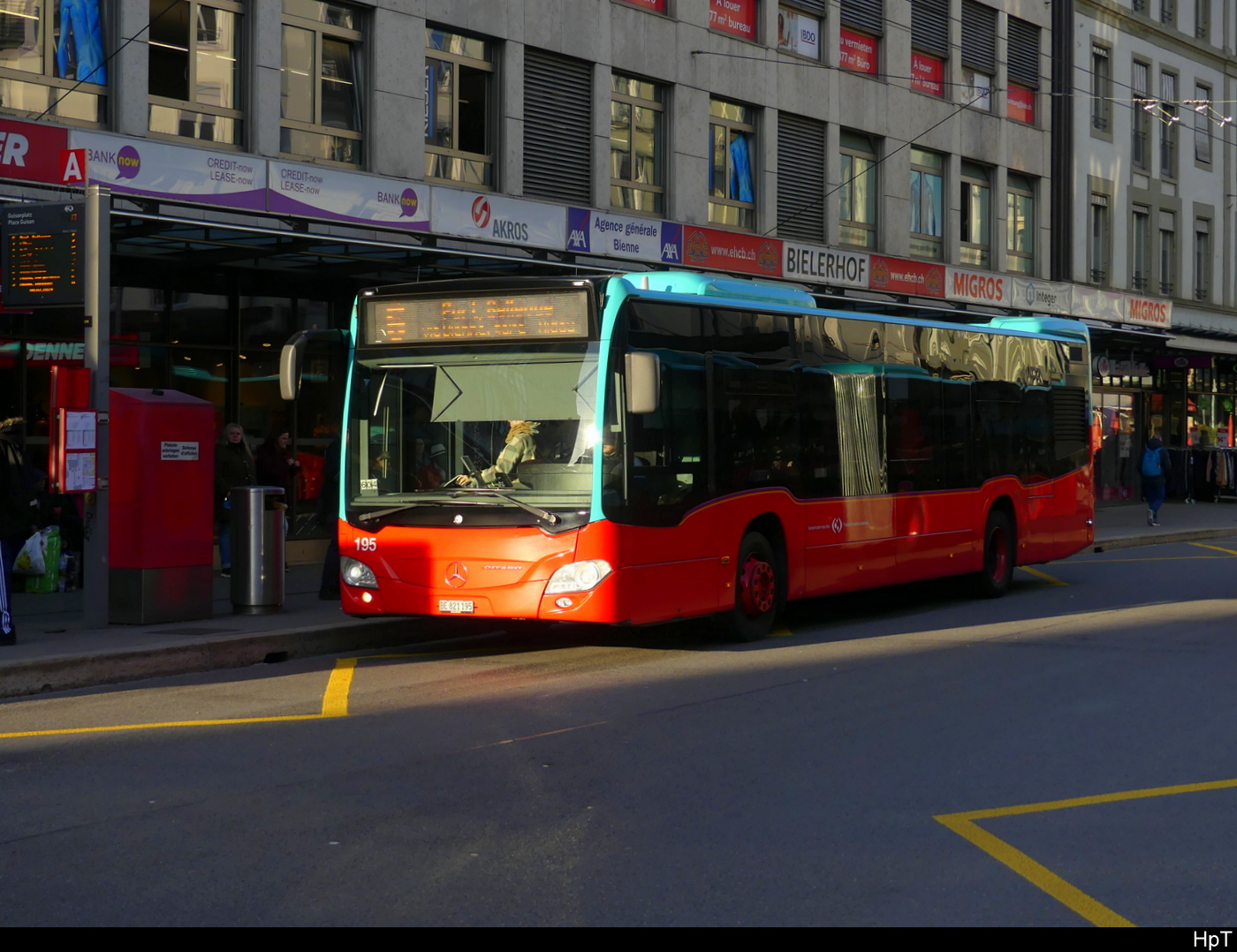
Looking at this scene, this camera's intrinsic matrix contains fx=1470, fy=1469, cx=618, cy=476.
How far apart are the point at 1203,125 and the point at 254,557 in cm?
3439

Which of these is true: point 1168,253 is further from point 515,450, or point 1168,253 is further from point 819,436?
point 515,450

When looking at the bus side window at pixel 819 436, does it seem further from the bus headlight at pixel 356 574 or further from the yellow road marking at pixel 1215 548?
the yellow road marking at pixel 1215 548

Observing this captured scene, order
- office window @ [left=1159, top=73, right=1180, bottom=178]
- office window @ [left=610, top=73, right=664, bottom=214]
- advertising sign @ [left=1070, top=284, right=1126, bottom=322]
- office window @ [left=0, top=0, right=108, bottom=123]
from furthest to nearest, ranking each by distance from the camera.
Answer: office window @ [left=1159, top=73, right=1180, bottom=178]
advertising sign @ [left=1070, top=284, right=1126, bottom=322]
office window @ [left=610, top=73, right=664, bottom=214]
office window @ [left=0, top=0, right=108, bottom=123]

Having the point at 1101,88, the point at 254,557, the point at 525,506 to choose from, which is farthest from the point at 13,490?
the point at 1101,88

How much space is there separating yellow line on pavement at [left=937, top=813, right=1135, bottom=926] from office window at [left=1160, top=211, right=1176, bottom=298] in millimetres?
34775

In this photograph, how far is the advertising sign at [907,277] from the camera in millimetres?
27594

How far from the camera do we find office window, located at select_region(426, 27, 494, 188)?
20203 mm

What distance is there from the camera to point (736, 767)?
719 centimetres

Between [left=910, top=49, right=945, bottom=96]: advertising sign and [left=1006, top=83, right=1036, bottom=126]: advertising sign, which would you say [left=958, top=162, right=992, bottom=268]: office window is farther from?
[left=910, top=49, right=945, bottom=96]: advertising sign

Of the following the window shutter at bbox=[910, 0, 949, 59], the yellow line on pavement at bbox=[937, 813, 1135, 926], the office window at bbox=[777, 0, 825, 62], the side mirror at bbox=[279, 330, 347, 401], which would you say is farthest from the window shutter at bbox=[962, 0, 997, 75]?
the yellow line on pavement at bbox=[937, 813, 1135, 926]

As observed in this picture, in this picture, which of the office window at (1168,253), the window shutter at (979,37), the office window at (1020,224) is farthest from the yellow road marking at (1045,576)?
the office window at (1168,253)

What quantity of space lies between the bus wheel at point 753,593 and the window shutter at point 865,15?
1790 centimetres

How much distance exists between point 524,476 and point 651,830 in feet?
16.3

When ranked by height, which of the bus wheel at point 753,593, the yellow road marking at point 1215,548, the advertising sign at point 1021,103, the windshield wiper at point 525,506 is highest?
the advertising sign at point 1021,103
